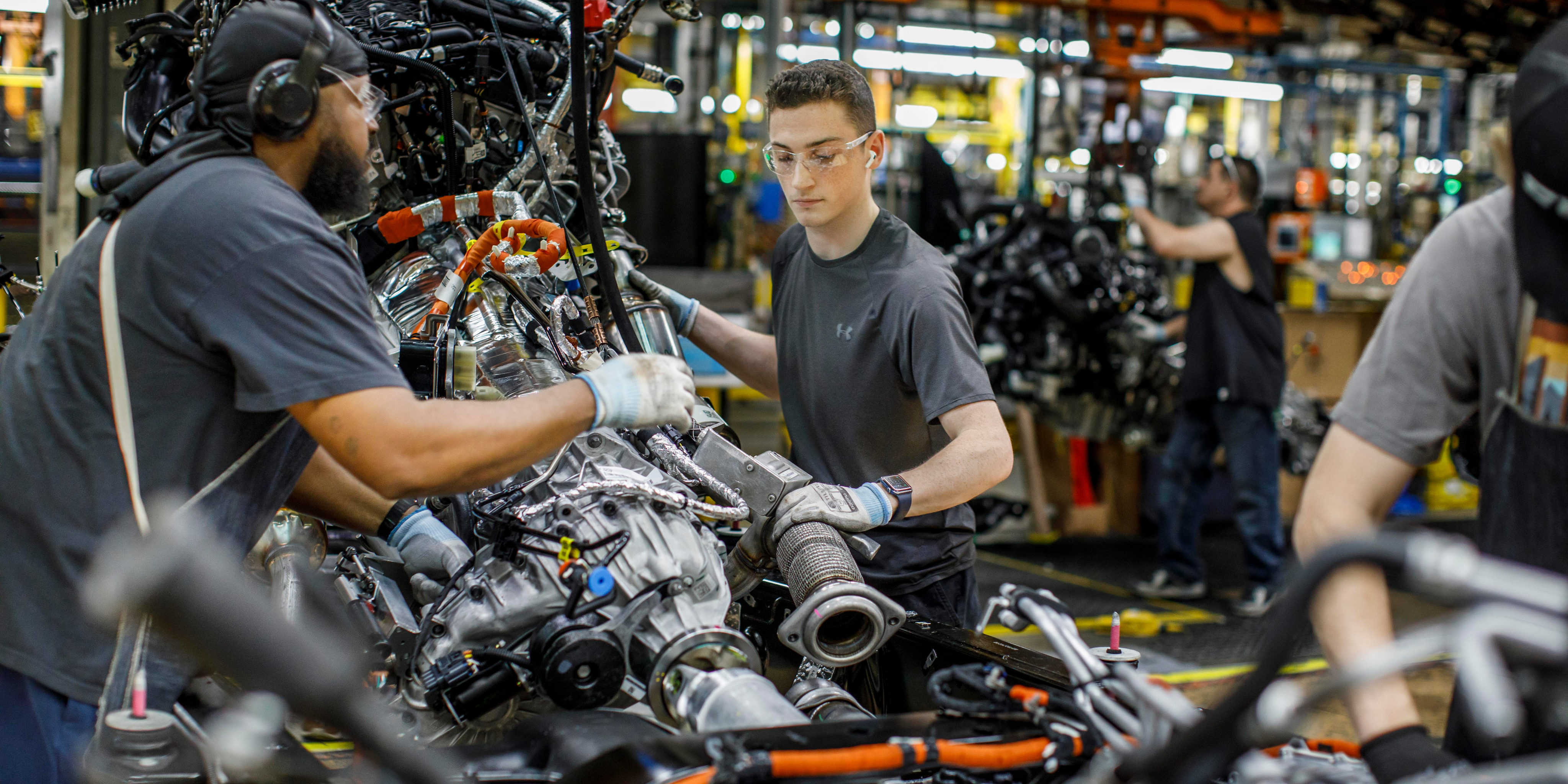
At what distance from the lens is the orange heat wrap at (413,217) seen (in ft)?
9.10

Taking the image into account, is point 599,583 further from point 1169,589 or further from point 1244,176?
point 1244,176

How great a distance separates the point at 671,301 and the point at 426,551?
0.99 meters

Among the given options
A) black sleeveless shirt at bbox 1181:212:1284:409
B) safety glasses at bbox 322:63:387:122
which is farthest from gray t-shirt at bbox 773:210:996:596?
black sleeveless shirt at bbox 1181:212:1284:409

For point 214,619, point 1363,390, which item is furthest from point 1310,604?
point 214,619

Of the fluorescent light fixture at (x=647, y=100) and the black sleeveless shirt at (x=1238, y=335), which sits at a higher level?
the fluorescent light fixture at (x=647, y=100)

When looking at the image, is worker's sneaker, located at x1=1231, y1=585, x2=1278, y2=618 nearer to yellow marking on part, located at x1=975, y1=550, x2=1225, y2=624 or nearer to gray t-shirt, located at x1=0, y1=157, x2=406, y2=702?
yellow marking on part, located at x1=975, y1=550, x2=1225, y2=624

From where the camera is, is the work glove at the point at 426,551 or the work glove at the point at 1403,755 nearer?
the work glove at the point at 1403,755

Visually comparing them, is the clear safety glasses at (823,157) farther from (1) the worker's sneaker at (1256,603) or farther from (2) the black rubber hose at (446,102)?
(1) the worker's sneaker at (1256,603)

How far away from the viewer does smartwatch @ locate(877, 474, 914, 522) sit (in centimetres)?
222

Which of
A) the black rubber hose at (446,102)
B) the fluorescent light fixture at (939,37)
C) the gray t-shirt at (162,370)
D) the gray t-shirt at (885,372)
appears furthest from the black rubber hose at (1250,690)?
the fluorescent light fixture at (939,37)

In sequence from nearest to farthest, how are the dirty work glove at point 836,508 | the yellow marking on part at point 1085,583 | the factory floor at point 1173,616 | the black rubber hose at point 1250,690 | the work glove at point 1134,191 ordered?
the black rubber hose at point 1250,690
the dirty work glove at point 836,508
the factory floor at point 1173,616
the yellow marking on part at point 1085,583
the work glove at point 1134,191

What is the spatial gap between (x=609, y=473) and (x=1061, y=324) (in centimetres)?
449

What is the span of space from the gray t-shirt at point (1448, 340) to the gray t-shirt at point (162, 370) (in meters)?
1.27

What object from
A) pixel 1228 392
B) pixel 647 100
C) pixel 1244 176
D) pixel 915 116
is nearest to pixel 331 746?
pixel 1228 392
